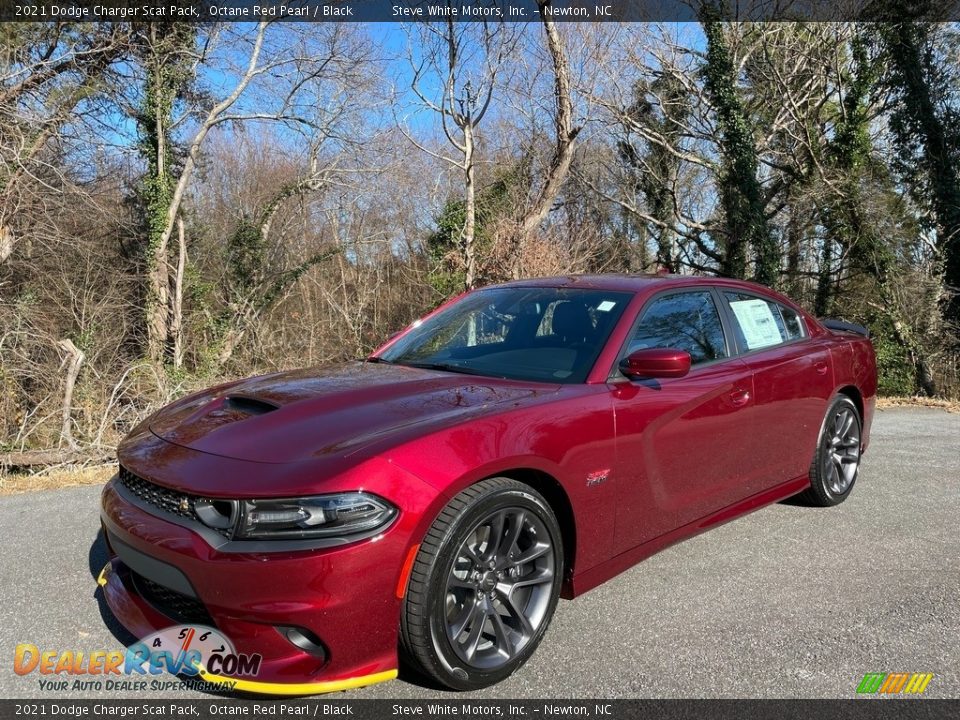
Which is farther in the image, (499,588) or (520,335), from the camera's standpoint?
(520,335)

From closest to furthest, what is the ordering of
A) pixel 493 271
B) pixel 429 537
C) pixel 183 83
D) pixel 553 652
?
pixel 429 537, pixel 553 652, pixel 493 271, pixel 183 83

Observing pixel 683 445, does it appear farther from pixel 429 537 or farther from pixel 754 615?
pixel 429 537

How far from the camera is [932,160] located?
670 inches

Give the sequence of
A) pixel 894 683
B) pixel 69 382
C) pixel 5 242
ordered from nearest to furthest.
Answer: pixel 894 683
pixel 69 382
pixel 5 242

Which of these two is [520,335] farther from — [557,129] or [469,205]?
[557,129]

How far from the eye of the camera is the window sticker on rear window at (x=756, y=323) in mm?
4281

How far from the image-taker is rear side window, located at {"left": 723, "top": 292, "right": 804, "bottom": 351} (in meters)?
4.26

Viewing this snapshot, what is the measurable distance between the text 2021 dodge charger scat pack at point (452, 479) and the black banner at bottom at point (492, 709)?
0.17 m

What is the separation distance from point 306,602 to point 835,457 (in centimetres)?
397

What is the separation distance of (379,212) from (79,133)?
747cm

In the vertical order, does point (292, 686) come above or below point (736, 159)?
below

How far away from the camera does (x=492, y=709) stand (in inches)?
101

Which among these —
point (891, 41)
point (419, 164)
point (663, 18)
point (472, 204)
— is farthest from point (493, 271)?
point (891, 41)

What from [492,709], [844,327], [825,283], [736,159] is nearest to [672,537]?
[492,709]
